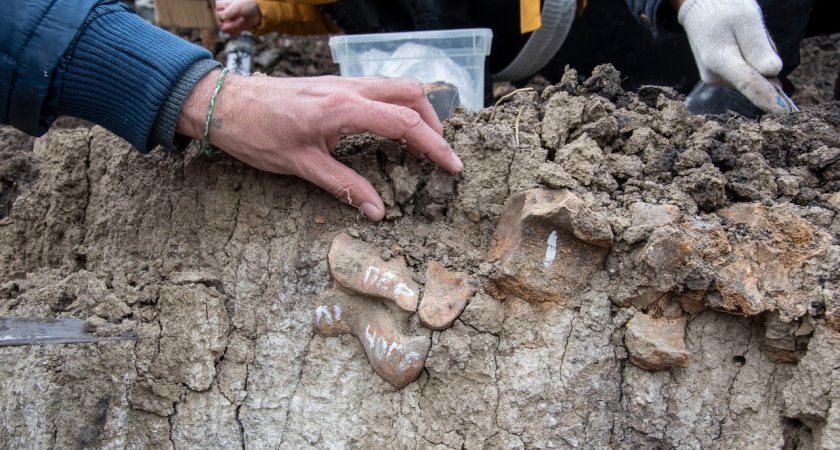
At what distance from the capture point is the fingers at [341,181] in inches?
58.3

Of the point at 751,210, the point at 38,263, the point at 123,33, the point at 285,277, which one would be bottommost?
the point at 38,263

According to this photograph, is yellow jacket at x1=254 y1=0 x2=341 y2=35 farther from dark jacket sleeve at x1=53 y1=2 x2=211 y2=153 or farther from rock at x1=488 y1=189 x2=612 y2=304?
rock at x1=488 y1=189 x2=612 y2=304

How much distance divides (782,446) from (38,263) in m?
1.88

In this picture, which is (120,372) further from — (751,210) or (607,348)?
(751,210)

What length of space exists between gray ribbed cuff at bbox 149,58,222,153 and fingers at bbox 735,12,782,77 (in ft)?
4.58

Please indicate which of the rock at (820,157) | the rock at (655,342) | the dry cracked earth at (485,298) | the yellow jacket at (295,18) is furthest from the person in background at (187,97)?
the yellow jacket at (295,18)

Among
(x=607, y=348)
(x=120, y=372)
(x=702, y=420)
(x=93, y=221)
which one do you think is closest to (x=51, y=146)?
(x=93, y=221)

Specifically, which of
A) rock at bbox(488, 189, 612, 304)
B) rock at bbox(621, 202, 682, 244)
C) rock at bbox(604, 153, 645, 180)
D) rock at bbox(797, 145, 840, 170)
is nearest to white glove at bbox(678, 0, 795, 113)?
rock at bbox(797, 145, 840, 170)

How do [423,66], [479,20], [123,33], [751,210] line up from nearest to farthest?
[751,210] → [123,33] → [423,66] → [479,20]

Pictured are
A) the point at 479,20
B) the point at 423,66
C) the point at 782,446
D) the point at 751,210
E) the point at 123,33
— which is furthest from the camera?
the point at 479,20

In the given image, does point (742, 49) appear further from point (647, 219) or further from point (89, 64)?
point (89, 64)

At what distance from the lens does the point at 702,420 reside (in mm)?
1323

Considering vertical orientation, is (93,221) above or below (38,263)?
above

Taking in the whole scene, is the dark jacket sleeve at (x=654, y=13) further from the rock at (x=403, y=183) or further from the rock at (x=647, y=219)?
the rock at (x=403, y=183)
